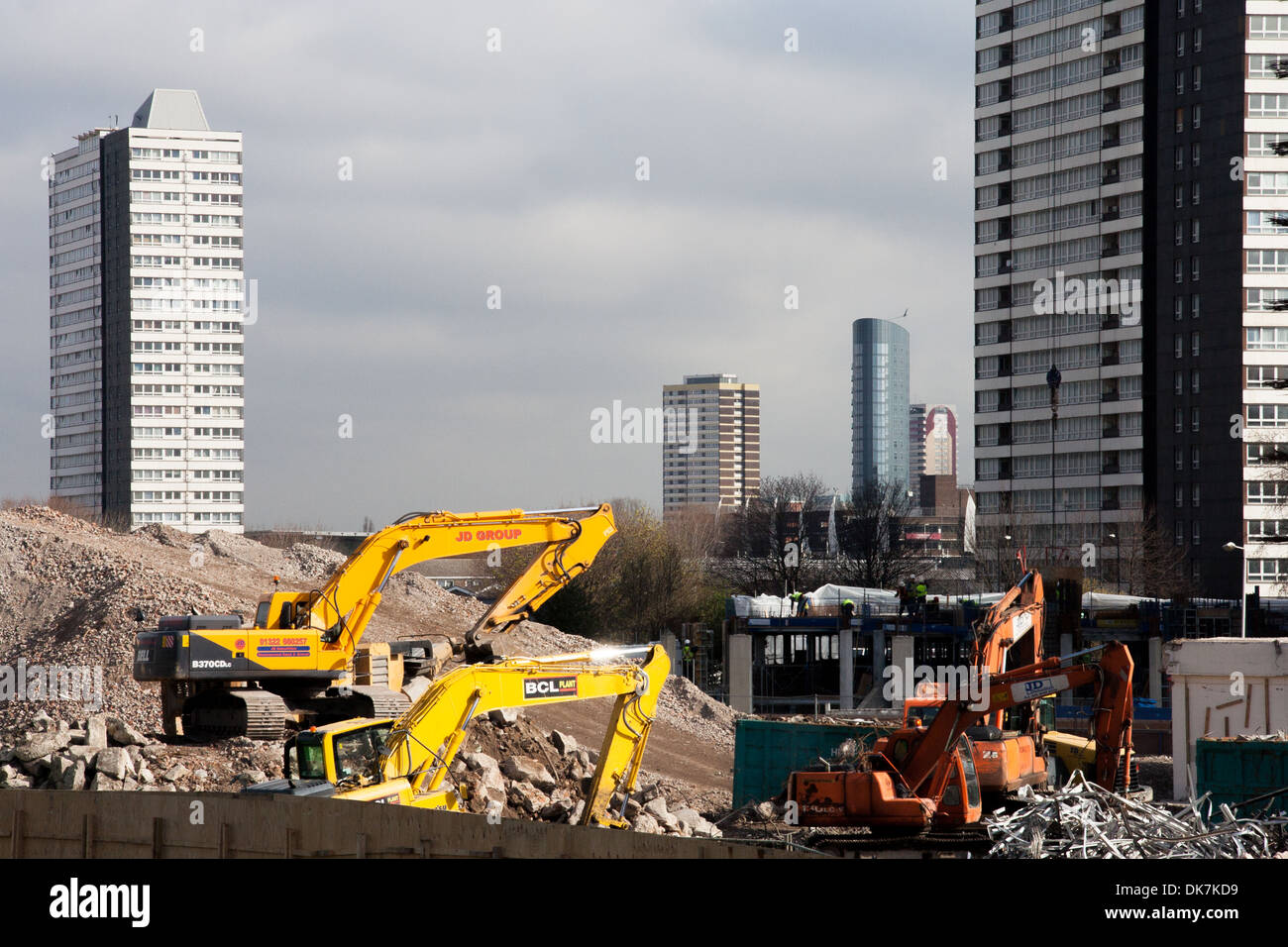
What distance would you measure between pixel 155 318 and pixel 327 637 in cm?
10933

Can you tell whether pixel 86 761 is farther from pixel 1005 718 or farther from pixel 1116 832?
pixel 1005 718

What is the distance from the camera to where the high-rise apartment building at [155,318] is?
408 feet

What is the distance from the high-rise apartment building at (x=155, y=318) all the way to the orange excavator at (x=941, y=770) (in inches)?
4400

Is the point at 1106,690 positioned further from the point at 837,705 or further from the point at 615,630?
the point at 615,630

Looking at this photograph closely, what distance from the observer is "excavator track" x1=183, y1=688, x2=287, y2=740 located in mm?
23484

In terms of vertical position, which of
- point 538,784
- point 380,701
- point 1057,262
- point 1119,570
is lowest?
point 538,784

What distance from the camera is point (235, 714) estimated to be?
2359cm

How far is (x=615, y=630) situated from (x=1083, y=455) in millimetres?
37891

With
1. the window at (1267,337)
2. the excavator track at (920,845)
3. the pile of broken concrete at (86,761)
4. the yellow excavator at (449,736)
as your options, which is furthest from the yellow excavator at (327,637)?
the window at (1267,337)

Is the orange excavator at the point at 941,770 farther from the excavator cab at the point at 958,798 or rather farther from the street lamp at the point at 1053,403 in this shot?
the street lamp at the point at 1053,403

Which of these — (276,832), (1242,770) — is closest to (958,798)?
(1242,770)
